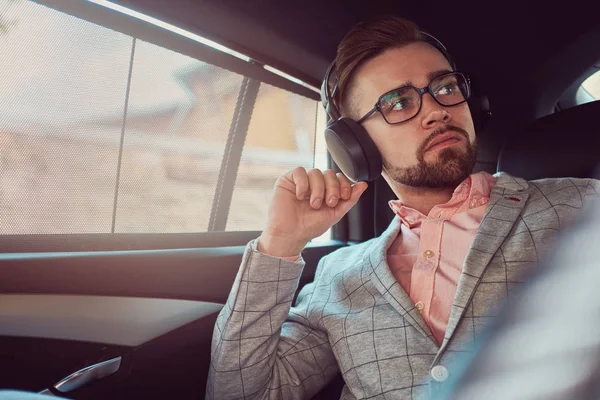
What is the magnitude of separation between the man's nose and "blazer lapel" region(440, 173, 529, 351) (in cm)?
24

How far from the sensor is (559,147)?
138cm

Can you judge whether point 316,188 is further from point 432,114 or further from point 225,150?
point 225,150

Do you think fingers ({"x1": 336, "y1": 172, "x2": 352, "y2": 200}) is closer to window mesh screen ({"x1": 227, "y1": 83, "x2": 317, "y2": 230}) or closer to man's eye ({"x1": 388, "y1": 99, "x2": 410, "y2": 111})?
man's eye ({"x1": 388, "y1": 99, "x2": 410, "y2": 111})

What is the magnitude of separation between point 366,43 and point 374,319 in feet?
2.91

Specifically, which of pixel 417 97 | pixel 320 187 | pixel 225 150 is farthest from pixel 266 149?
pixel 320 187

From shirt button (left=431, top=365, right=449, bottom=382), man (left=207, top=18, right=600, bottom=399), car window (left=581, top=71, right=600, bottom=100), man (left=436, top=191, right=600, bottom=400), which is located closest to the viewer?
man (left=436, top=191, right=600, bottom=400)

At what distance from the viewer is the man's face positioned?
3.98 ft

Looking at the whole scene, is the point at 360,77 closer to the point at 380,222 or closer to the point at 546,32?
the point at 380,222

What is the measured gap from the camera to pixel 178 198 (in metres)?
1.52

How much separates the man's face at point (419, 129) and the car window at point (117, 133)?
58 cm

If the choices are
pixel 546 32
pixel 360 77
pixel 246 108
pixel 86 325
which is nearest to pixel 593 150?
pixel 360 77

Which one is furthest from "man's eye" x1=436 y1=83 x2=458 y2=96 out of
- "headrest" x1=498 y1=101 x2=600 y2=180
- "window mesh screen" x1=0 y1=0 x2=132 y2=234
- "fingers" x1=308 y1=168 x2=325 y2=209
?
"window mesh screen" x1=0 y1=0 x2=132 y2=234

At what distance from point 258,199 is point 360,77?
75 centimetres

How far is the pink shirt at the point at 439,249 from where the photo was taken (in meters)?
1.03
